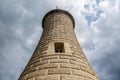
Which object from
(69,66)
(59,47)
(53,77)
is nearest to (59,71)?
(53,77)

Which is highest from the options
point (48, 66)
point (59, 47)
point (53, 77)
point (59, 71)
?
point (59, 47)

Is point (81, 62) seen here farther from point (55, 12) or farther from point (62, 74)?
point (55, 12)

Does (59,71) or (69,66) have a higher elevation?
(69,66)

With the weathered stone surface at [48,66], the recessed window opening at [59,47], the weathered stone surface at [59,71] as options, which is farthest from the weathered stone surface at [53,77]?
the recessed window opening at [59,47]

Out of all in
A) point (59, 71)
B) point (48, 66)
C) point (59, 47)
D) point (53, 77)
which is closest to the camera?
point (53, 77)

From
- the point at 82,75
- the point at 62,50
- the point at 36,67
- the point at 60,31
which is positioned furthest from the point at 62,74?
the point at 60,31

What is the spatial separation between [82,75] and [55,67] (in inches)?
45.1

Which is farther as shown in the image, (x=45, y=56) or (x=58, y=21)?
(x=58, y=21)

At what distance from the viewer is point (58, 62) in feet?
29.0

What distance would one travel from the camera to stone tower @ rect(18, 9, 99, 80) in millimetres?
8180

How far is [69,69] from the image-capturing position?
8.43 metres

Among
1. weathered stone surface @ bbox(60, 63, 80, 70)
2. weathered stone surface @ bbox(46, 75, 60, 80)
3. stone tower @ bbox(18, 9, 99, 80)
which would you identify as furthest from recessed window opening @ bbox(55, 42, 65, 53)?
weathered stone surface @ bbox(46, 75, 60, 80)

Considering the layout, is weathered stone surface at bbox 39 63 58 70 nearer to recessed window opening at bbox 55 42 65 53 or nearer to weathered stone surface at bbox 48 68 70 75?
weathered stone surface at bbox 48 68 70 75

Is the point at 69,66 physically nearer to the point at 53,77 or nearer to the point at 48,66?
the point at 48,66
